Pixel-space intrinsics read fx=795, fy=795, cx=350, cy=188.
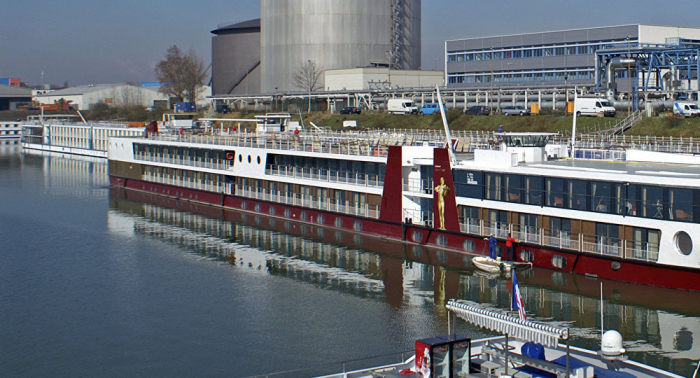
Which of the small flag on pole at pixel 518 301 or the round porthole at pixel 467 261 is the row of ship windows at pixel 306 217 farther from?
the small flag on pole at pixel 518 301

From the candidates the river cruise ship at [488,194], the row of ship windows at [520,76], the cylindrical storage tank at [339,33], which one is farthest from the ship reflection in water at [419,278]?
the cylindrical storage tank at [339,33]

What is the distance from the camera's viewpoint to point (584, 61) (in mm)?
94750

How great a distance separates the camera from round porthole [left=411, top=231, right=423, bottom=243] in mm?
44188

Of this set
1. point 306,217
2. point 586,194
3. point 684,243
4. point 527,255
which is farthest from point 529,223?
point 306,217

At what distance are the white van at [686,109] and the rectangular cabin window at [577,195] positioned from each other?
127 ft

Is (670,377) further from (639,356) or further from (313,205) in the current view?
(313,205)

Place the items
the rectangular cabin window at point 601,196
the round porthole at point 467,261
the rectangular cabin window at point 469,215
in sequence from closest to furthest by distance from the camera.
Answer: the rectangular cabin window at point 601,196 < the round porthole at point 467,261 < the rectangular cabin window at point 469,215

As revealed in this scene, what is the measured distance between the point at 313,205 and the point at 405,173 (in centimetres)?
864

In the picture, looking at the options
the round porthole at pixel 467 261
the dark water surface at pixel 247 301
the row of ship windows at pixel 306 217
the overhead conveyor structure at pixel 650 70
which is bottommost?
the dark water surface at pixel 247 301

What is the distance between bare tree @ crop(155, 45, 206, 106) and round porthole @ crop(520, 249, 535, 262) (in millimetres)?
124785

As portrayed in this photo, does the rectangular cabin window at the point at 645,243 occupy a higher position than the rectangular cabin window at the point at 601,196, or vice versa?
the rectangular cabin window at the point at 601,196

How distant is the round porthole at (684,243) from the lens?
32906mm

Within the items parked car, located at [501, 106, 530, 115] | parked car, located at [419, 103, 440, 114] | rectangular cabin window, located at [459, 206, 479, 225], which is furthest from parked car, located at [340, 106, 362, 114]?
rectangular cabin window, located at [459, 206, 479, 225]

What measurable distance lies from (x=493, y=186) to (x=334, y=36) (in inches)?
3266
